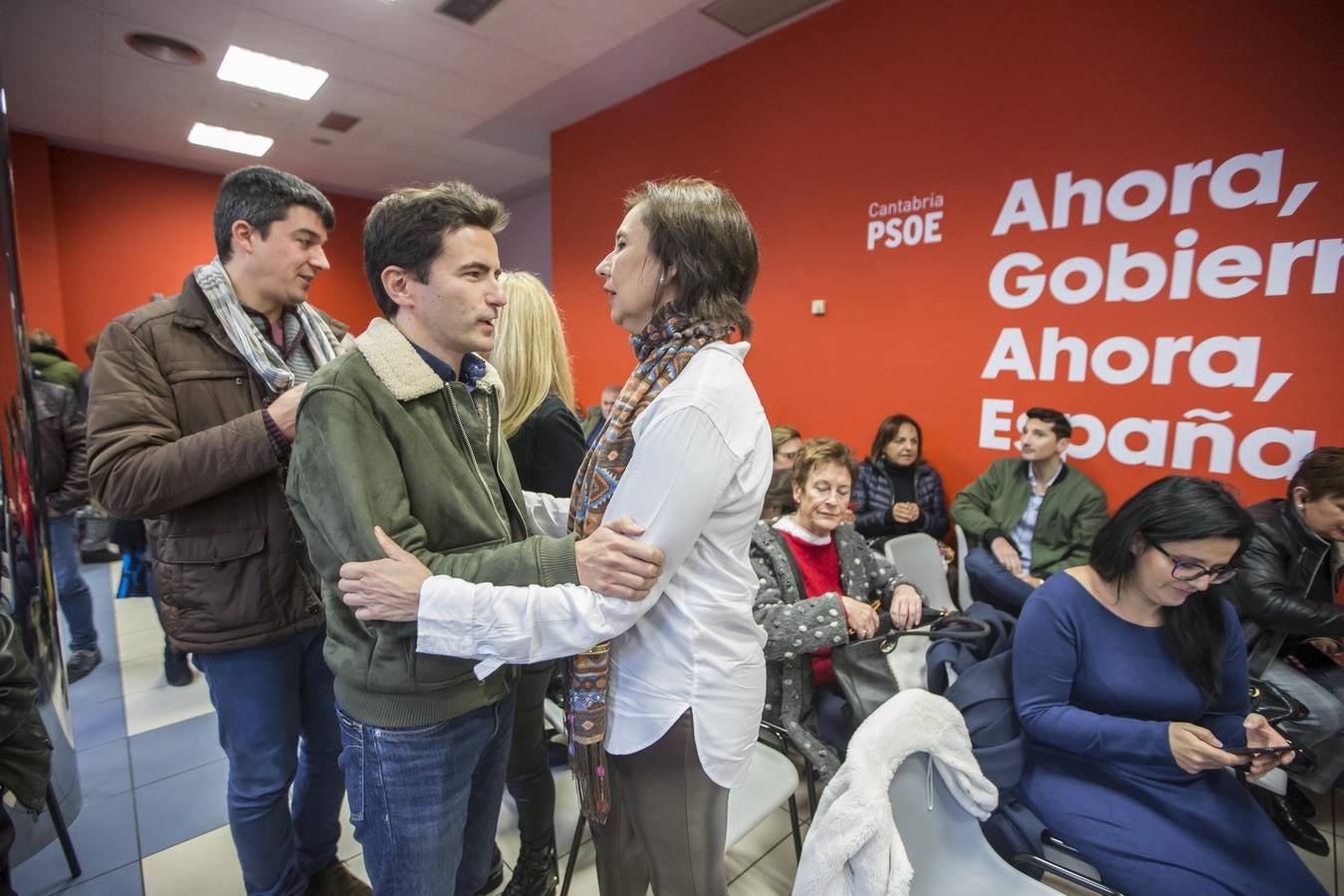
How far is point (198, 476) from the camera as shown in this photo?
124cm

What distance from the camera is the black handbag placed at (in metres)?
1.86

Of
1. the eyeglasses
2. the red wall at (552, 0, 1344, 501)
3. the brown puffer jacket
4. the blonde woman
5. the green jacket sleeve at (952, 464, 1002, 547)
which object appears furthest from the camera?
the green jacket sleeve at (952, 464, 1002, 547)

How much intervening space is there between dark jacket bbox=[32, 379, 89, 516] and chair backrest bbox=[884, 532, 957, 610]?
3.66 metres

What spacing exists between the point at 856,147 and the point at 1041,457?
2.12 meters

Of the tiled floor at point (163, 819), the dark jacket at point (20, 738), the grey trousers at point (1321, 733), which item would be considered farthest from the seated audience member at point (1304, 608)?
the dark jacket at point (20, 738)

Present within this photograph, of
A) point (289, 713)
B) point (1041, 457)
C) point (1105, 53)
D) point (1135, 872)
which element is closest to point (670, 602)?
point (289, 713)

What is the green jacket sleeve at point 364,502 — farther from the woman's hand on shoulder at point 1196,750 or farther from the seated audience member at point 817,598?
the woman's hand on shoulder at point 1196,750

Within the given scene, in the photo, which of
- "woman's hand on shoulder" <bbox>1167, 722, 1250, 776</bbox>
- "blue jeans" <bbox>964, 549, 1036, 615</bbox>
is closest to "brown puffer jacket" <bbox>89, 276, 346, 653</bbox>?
"woman's hand on shoulder" <bbox>1167, 722, 1250, 776</bbox>

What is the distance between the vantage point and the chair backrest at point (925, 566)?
2.89 metres

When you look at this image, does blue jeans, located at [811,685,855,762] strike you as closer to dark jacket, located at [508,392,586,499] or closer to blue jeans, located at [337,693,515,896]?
dark jacket, located at [508,392,586,499]

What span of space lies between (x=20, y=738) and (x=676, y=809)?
1155 mm

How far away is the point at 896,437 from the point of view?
12.0 feet

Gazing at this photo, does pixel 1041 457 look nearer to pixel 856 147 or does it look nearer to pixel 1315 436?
pixel 1315 436

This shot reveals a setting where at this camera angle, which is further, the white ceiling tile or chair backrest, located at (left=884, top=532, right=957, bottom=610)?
the white ceiling tile
